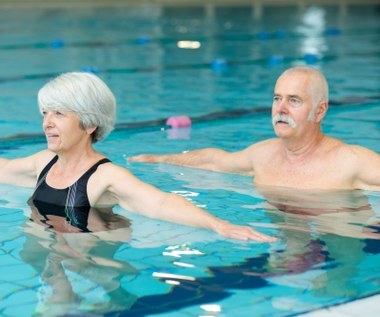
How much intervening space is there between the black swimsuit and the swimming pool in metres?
0.13

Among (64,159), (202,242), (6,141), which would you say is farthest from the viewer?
(6,141)

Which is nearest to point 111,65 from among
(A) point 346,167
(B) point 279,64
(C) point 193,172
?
(B) point 279,64

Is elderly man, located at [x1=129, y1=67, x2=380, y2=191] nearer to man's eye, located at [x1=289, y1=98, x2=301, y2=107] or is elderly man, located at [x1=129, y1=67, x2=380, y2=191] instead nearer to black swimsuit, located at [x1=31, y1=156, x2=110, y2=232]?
man's eye, located at [x1=289, y1=98, x2=301, y2=107]

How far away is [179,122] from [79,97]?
320 centimetres

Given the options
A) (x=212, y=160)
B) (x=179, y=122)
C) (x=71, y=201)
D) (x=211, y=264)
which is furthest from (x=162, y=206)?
(x=179, y=122)

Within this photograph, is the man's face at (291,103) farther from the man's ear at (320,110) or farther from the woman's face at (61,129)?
the woman's face at (61,129)

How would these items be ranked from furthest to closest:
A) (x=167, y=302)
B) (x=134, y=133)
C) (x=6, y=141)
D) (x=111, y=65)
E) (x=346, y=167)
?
(x=111, y=65)
(x=134, y=133)
(x=6, y=141)
(x=346, y=167)
(x=167, y=302)

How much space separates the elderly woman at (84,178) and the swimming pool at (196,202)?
0.11 metres

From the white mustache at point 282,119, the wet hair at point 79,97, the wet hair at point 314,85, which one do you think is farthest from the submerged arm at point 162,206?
the wet hair at point 314,85

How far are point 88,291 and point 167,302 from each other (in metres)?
0.26

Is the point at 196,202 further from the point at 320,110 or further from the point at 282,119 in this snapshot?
the point at 320,110

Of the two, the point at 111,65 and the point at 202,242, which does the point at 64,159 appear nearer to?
the point at 202,242

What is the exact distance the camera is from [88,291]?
3.21 meters

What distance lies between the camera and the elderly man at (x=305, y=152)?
4.56 m
